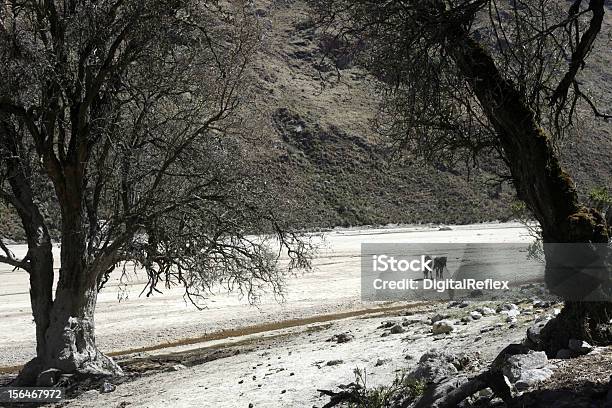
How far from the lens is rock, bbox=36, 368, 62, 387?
11.0m

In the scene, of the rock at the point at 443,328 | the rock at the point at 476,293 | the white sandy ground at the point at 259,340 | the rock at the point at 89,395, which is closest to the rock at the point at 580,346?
the white sandy ground at the point at 259,340

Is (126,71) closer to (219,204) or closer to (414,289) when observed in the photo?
(219,204)

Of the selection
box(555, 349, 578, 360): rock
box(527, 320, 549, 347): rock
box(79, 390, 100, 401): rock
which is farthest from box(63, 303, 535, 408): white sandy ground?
box(555, 349, 578, 360): rock

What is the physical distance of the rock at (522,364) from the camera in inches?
219

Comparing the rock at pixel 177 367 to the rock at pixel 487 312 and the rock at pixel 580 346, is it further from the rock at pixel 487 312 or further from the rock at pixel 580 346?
the rock at pixel 580 346

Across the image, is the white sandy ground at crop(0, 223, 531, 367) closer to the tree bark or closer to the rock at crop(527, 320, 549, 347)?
the rock at crop(527, 320, 549, 347)

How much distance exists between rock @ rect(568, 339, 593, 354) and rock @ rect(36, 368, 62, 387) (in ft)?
25.7

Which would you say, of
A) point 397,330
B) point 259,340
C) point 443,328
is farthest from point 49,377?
point 259,340

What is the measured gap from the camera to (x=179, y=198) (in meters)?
11.5

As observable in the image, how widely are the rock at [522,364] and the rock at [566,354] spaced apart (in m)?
0.24

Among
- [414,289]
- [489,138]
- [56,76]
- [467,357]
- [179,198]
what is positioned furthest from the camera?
[414,289]

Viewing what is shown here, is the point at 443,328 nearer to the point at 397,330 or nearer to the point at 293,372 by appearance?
the point at 397,330

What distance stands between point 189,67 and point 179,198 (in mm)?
2120

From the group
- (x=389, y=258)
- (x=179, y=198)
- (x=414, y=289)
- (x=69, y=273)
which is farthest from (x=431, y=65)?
(x=389, y=258)
